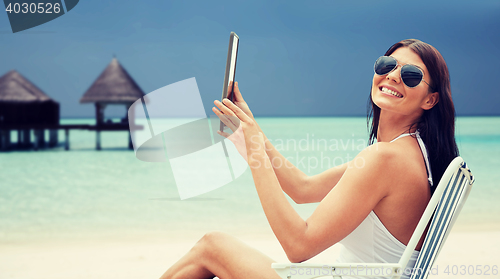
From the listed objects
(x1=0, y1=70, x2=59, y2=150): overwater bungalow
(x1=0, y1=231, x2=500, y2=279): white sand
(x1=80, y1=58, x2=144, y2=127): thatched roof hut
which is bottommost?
(x1=0, y1=70, x2=59, y2=150): overwater bungalow

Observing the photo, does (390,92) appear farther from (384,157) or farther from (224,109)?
(224,109)

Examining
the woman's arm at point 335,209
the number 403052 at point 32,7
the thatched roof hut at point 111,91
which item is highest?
the number 403052 at point 32,7

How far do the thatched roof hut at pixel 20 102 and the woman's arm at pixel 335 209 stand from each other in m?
26.6

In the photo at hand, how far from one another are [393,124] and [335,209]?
1.45 feet

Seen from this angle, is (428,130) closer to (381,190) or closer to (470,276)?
(381,190)

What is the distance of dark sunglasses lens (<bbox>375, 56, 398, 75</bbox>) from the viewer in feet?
4.36

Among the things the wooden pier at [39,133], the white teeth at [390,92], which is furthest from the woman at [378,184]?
the wooden pier at [39,133]

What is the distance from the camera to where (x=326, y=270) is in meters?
1.13

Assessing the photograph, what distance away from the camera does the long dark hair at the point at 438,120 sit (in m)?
1.26

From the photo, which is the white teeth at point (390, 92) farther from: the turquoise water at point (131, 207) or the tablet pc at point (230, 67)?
the turquoise water at point (131, 207)

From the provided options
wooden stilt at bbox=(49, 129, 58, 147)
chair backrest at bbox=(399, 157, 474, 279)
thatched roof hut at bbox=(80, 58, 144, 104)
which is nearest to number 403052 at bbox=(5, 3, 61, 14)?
thatched roof hut at bbox=(80, 58, 144, 104)

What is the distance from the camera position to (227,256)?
1.32m

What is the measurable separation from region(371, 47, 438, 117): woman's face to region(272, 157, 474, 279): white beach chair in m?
0.23

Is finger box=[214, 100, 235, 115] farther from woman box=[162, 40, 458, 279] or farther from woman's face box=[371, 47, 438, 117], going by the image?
woman's face box=[371, 47, 438, 117]
